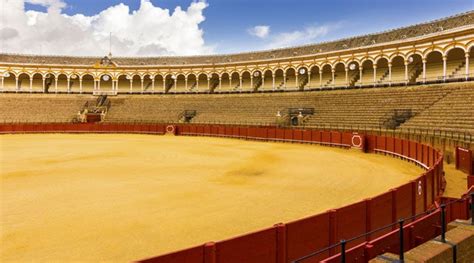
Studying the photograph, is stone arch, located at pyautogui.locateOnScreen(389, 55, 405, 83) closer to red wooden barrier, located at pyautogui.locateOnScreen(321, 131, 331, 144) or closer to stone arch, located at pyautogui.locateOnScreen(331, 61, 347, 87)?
stone arch, located at pyautogui.locateOnScreen(331, 61, 347, 87)

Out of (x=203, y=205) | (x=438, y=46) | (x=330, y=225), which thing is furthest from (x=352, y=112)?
(x=330, y=225)

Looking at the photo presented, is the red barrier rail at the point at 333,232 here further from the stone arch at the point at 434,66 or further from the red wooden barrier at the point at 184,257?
the stone arch at the point at 434,66

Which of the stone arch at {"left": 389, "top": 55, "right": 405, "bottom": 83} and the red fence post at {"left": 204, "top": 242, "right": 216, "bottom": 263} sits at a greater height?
the stone arch at {"left": 389, "top": 55, "right": 405, "bottom": 83}

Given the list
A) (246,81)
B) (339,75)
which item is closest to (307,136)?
(339,75)

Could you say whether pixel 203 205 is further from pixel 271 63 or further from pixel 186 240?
pixel 271 63

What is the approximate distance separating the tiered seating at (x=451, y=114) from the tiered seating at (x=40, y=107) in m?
41.3

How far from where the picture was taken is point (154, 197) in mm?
10273

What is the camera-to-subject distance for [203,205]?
9422 millimetres

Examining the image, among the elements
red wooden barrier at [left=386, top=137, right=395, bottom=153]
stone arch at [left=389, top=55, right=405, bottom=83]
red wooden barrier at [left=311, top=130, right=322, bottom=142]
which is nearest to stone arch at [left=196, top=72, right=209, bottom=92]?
stone arch at [left=389, top=55, right=405, bottom=83]

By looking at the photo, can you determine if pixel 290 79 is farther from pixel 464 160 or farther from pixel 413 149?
pixel 464 160

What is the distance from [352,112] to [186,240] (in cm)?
2896

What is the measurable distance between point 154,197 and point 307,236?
5.89 m

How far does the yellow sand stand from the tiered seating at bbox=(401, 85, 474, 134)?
6.32 metres

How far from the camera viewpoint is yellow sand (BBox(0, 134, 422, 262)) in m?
6.79
